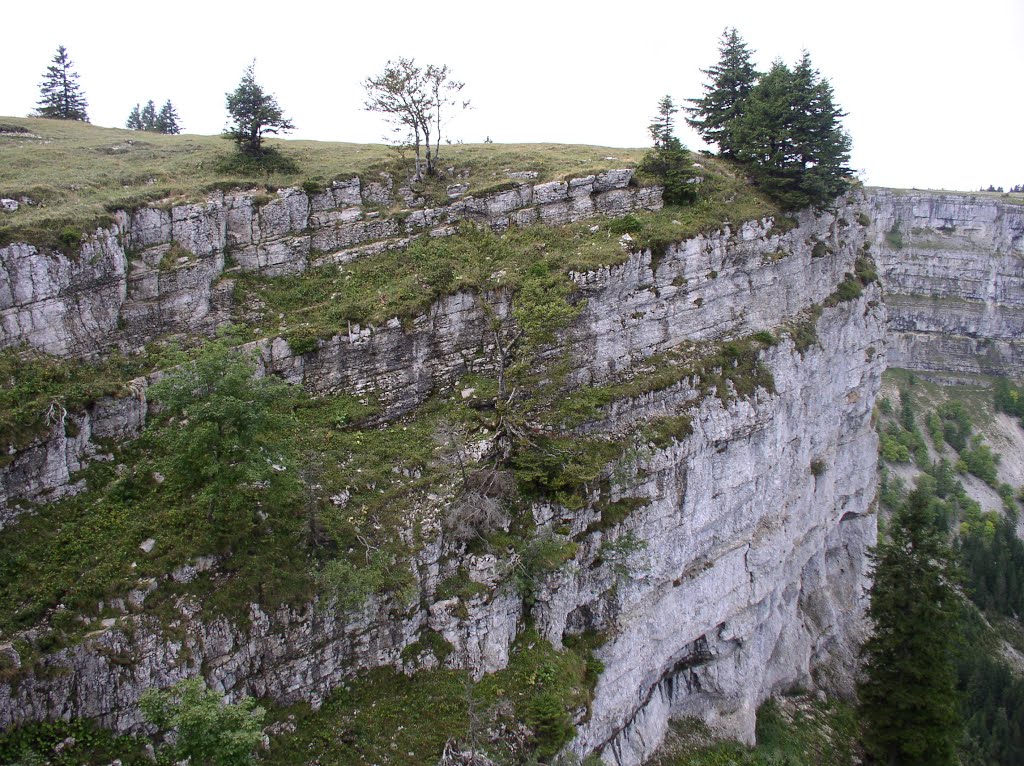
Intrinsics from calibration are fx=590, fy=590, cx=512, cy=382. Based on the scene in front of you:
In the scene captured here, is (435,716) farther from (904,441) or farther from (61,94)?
(904,441)

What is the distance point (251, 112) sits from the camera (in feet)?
102

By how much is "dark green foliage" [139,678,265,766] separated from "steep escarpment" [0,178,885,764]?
2.92m

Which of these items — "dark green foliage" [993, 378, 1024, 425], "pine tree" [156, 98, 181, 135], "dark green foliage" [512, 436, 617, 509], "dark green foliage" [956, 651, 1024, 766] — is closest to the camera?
"dark green foliage" [512, 436, 617, 509]

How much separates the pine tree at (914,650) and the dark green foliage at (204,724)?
26.2m

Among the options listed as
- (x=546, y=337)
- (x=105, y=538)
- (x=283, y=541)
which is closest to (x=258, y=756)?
(x=283, y=541)

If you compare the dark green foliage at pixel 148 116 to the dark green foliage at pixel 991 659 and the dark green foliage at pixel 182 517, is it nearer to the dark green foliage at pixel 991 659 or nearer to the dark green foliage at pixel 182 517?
the dark green foliage at pixel 182 517

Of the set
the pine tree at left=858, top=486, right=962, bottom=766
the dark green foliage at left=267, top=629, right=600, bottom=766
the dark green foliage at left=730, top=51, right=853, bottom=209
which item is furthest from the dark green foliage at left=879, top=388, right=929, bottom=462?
the dark green foliage at left=267, top=629, right=600, bottom=766

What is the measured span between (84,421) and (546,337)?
16546 mm

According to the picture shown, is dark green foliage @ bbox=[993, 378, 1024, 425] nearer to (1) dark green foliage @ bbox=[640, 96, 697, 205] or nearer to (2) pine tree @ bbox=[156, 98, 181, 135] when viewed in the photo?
(1) dark green foliage @ bbox=[640, 96, 697, 205]

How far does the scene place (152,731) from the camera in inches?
607

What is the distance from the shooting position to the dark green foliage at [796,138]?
33406 millimetres

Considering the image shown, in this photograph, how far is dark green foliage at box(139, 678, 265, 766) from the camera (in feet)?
42.3

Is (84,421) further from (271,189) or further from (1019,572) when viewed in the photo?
(1019,572)

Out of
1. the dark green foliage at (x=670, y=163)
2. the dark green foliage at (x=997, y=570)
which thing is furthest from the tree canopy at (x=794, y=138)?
the dark green foliage at (x=997, y=570)
